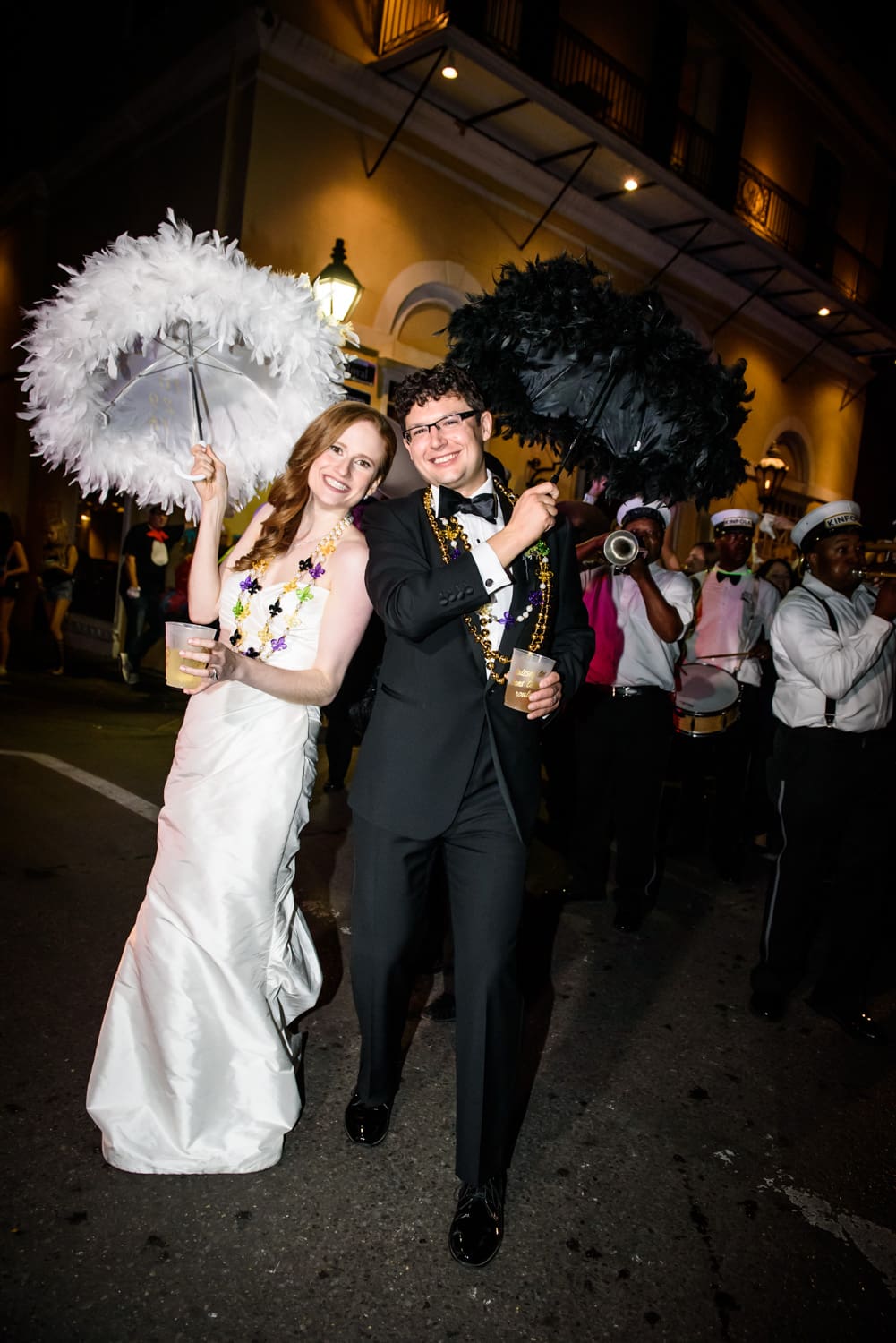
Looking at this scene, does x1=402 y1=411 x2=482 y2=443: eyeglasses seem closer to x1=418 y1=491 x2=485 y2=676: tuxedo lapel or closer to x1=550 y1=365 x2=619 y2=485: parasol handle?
x1=418 y1=491 x2=485 y2=676: tuxedo lapel

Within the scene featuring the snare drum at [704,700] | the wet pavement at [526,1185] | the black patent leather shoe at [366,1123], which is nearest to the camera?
the wet pavement at [526,1185]

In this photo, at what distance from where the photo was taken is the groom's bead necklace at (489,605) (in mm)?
2463

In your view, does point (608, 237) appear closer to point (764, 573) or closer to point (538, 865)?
point (764, 573)

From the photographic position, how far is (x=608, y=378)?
2721mm

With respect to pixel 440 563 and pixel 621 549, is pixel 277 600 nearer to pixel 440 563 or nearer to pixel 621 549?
pixel 440 563

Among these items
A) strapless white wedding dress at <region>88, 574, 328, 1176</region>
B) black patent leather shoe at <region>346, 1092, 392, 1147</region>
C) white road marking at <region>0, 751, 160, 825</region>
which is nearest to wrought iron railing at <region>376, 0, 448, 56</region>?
white road marking at <region>0, 751, 160, 825</region>

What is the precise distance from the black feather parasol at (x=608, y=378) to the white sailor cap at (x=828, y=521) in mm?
1037

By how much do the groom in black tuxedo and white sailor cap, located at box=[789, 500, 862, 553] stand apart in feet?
6.07

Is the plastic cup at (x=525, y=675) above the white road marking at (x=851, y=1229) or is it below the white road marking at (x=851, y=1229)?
above

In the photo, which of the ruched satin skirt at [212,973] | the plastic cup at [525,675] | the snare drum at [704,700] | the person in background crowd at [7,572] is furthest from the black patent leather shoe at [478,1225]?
the person in background crowd at [7,572]

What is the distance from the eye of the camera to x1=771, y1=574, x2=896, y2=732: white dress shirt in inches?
142

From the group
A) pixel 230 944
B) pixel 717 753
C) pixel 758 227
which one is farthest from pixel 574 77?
pixel 230 944

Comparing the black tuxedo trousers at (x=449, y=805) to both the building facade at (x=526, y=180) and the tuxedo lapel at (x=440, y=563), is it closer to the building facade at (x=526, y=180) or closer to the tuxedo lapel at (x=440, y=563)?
the tuxedo lapel at (x=440, y=563)

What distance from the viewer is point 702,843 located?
6555mm
